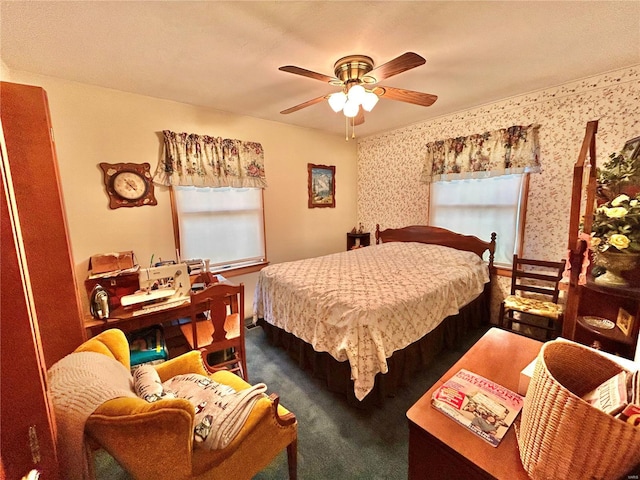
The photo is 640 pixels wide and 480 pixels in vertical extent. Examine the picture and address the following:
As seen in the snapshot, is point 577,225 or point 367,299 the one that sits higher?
point 577,225

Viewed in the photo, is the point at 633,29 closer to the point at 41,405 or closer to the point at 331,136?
the point at 331,136

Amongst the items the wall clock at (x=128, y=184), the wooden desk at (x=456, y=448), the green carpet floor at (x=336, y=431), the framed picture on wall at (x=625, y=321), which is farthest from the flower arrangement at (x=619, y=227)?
the wall clock at (x=128, y=184)

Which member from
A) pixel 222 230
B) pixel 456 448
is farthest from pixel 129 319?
Result: pixel 456 448

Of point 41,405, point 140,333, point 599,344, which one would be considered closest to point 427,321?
point 599,344

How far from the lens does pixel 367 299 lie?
1.90 m

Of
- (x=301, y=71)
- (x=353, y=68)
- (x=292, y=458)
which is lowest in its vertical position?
(x=292, y=458)

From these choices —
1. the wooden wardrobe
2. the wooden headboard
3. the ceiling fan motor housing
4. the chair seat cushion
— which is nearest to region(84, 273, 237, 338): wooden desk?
the wooden wardrobe

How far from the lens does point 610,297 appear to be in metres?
1.50

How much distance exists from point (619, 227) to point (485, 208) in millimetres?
1899

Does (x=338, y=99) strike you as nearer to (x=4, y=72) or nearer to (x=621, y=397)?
(x=621, y=397)

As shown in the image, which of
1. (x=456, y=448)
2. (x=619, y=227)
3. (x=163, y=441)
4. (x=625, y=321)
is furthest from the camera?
(x=625, y=321)

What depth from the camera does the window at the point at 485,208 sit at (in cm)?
284

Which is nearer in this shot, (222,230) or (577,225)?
(577,225)

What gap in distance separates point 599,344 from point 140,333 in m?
3.18
